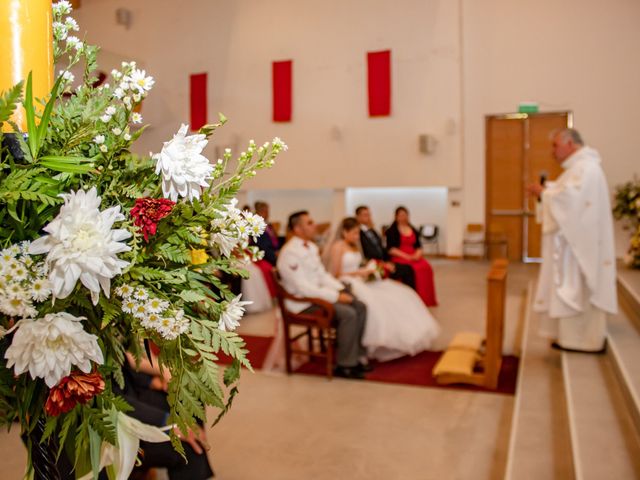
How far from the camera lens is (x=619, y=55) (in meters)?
11.5

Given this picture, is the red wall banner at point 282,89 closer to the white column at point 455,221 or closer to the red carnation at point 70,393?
the white column at point 455,221

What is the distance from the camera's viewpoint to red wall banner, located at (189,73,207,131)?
1493 cm

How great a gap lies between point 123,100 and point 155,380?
261 cm

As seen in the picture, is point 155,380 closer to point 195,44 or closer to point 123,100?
point 123,100

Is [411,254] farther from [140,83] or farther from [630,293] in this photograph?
[140,83]

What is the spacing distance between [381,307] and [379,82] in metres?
8.32

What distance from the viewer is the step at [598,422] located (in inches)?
123

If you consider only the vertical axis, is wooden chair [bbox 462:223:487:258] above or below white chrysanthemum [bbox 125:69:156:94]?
below

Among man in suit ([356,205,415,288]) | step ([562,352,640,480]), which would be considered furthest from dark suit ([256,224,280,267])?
step ([562,352,640,480])

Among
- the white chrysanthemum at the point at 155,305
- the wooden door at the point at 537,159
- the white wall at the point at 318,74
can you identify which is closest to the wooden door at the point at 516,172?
the wooden door at the point at 537,159

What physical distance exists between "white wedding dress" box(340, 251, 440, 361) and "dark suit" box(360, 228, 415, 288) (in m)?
1.19

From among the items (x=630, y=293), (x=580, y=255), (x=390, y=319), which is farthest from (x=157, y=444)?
(x=630, y=293)

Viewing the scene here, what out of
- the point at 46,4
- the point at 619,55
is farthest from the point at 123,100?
the point at 619,55

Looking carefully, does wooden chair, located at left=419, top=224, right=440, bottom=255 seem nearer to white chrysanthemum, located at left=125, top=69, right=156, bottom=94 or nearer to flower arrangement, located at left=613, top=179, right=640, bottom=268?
flower arrangement, located at left=613, top=179, right=640, bottom=268
